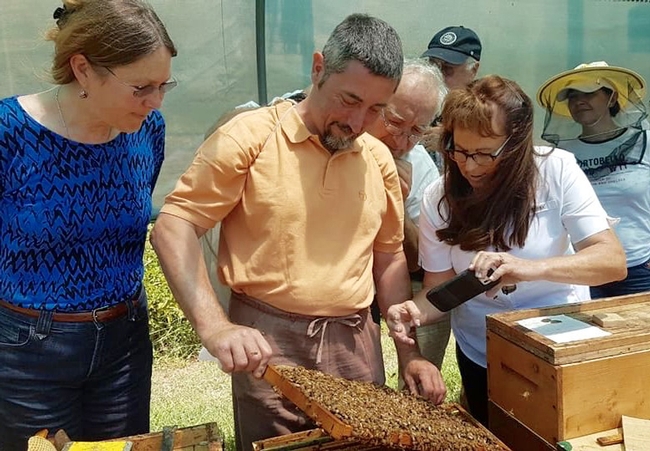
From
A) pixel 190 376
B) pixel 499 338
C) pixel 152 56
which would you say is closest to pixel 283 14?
pixel 190 376

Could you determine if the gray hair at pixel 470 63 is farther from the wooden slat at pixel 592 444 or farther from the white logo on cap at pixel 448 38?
the wooden slat at pixel 592 444

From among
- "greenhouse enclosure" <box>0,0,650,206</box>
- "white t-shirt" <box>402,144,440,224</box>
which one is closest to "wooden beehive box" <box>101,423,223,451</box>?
"white t-shirt" <box>402,144,440,224</box>

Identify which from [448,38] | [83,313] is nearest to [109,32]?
[83,313]

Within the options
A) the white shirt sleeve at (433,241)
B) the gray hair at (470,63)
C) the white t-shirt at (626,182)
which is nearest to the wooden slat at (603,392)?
the white shirt sleeve at (433,241)

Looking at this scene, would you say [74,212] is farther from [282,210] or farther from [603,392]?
[603,392]

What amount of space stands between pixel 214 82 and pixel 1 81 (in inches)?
70.8

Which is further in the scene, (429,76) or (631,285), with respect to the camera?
(631,285)

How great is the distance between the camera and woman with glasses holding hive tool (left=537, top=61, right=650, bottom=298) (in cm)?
376

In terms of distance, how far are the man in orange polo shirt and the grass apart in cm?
204

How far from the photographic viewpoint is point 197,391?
4738 millimetres

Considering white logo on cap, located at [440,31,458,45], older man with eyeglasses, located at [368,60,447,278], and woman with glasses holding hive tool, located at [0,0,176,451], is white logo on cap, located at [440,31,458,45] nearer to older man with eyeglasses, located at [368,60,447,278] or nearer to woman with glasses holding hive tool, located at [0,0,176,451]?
older man with eyeglasses, located at [368,60,447,278]

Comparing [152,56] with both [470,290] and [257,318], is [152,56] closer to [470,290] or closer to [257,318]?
[257,318]

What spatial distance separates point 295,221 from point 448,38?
250cm

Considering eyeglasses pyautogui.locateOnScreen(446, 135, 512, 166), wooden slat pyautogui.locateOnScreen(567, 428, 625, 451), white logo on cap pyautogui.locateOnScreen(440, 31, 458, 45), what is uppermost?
white logo on cap pyautogui.locateOnScreen(440, 31, 458, 45)
